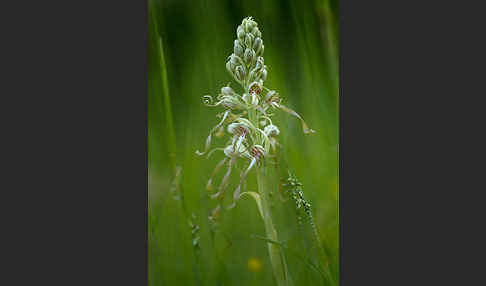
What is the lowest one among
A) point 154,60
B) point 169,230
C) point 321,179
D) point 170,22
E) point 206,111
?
point 169,230

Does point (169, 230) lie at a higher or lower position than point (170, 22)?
lower

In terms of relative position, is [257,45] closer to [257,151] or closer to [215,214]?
[257,151]

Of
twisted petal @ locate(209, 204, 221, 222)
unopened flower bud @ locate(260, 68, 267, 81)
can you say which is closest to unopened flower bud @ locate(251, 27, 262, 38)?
unopened flower bud @ locate(260, 68, 267, 81)

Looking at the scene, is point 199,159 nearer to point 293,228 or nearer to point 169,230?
point 169,230

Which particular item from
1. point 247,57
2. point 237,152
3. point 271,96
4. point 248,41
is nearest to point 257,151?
point 237,152

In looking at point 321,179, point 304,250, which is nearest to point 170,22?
point 321,179

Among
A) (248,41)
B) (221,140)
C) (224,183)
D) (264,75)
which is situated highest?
(248,41)

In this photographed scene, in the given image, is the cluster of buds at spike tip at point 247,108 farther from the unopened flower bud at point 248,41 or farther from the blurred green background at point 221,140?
the blurred green background at point 221,140
